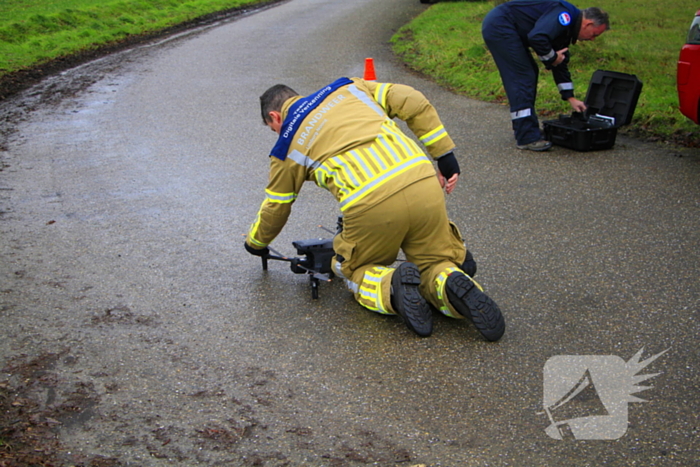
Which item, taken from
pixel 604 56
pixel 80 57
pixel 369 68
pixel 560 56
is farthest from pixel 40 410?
pixel 80 57

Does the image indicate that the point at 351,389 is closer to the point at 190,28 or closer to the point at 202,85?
the point at 202,85

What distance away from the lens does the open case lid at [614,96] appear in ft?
22.8

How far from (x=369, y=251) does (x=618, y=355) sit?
140cm

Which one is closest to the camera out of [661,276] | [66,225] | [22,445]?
[22,445]

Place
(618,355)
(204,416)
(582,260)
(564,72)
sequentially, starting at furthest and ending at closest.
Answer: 1. (564,72)
2. (582,260)
3. (618,355)
4. (204,416)

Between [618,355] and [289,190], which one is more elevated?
[289,190]

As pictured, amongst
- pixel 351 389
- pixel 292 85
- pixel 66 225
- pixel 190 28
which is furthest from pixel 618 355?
pixel 190 28

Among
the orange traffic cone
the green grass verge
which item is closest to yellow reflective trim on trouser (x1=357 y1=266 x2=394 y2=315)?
the orange traffic cone

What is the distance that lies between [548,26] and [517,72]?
598 mm

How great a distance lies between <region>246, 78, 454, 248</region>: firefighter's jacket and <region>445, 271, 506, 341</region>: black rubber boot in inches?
23.8

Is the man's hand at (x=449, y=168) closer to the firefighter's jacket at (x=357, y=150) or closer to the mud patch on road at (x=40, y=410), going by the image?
the firefighter's jacket at (x=357, y=150)

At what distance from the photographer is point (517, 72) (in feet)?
23.6

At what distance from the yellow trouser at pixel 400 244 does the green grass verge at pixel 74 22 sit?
398 inches

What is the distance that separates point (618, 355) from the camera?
3.52 metres
